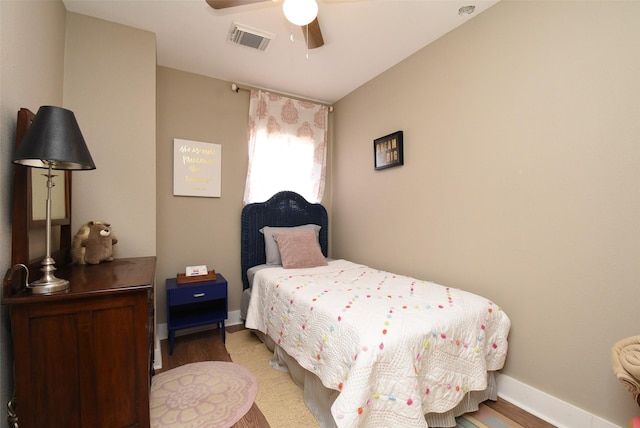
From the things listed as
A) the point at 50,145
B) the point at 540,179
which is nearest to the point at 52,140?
the point at 50,145

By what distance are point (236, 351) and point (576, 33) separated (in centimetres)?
332

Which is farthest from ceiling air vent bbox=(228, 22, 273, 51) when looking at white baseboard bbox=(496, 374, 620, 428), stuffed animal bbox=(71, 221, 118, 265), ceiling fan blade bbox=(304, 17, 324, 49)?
white baseboard bbox=(496, 374, 620, 428)

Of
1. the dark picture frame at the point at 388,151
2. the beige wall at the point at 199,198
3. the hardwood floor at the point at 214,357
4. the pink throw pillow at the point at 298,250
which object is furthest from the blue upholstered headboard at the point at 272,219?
the dark picture frame at the point at 388,151

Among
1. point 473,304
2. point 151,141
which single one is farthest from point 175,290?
point 473,304

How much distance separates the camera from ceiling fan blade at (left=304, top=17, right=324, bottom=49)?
192 centimetres

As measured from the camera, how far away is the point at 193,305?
2.83m

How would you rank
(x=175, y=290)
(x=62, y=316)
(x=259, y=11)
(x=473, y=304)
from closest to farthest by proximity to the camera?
(x=62, y=316) → (x=473, y=304) → (x=259, y=11) → (x=175, y=290)

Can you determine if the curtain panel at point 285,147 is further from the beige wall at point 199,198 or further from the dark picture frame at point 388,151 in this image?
the dark picture frame at point 388,151

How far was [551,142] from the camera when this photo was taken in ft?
5.55

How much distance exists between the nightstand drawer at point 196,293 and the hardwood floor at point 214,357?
439 millimetres

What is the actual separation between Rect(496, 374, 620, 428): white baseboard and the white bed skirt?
9 cm

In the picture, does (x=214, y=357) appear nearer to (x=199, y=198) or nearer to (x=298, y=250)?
(x=298, y=250)

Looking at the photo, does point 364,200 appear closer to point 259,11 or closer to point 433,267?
point 433,267

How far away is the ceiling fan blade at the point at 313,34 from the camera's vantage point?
1.92m
